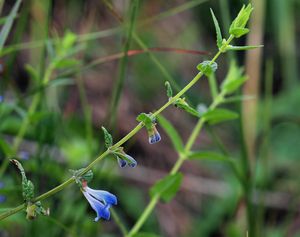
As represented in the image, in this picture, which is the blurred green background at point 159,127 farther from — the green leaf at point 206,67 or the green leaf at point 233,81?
the green leaf at point 206,67

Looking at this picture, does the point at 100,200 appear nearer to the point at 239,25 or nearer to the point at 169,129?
the point at 239,25

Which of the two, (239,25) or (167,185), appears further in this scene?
(167,185)

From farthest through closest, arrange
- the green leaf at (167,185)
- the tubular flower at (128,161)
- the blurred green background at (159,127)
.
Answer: the blurred green background at (159,127), the green leaf at (167,185), the tubular flower at (128,161)

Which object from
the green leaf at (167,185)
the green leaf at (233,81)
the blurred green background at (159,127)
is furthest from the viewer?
the blurred green background at (159,127)

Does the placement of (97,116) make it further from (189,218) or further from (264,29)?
(264,29)

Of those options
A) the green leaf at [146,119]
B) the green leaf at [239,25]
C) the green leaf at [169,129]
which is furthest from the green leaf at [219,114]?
the green leaf at [146,119]

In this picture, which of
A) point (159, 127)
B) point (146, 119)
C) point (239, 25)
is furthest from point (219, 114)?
point (159, 127)
